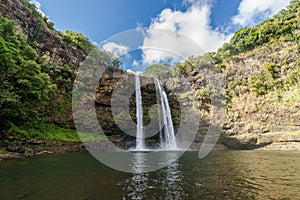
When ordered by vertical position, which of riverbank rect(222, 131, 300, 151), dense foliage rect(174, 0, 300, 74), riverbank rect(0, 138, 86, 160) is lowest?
riverbank rect(0, 138, 86, 160)

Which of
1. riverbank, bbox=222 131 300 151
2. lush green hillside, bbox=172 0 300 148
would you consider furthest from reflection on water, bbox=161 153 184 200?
lush green hillside, bbox=172 0 300 148

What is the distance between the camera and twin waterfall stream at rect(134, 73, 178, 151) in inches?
1358

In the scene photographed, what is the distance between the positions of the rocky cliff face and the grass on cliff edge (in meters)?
11.5

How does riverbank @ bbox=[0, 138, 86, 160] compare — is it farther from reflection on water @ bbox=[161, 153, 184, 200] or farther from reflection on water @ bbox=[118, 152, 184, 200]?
reflection on water @ bbox=[161, 153, 184, 200]

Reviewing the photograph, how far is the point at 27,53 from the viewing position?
24172mm

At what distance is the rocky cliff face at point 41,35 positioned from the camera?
3125cm

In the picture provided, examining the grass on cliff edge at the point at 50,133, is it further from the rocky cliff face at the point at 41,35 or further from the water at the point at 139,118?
the rocky cliff face at the point at 41,35

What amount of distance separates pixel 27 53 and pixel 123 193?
2302 cm

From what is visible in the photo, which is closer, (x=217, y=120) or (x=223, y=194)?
(x=223, y=194)

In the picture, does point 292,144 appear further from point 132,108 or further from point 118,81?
point 118,81

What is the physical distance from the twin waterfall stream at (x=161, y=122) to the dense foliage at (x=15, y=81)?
1614cm

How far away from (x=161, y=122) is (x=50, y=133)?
17.6 m

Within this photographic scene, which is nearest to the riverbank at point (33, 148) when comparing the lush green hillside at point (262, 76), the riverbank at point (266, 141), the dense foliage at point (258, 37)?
the riverbank at point (266, 141)

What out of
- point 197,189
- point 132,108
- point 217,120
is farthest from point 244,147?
point 197,189
